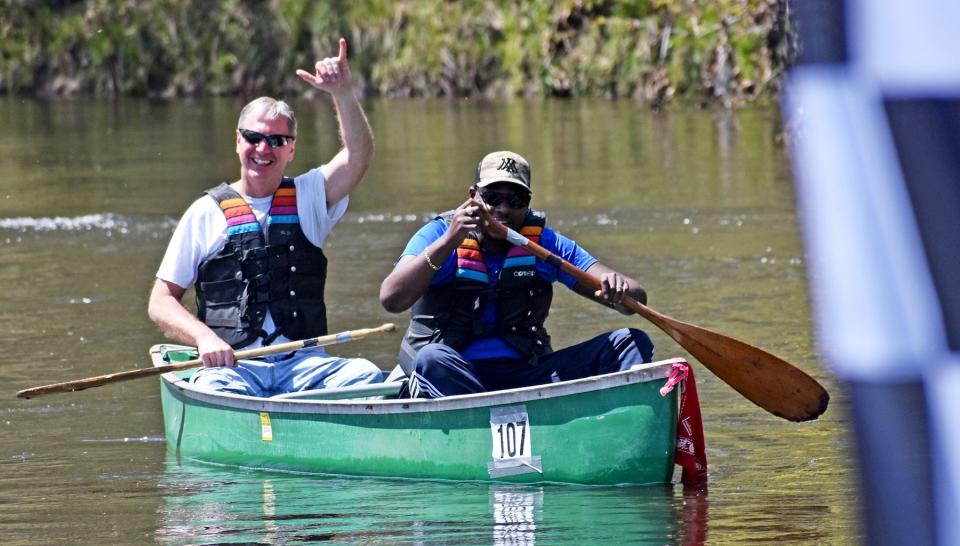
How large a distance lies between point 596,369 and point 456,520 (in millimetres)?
817

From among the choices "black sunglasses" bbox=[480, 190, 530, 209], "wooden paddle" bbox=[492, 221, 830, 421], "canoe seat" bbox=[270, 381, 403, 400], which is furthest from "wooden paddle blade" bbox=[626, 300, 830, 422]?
"canoe seat" bbox=[270, 381, 403, 400]

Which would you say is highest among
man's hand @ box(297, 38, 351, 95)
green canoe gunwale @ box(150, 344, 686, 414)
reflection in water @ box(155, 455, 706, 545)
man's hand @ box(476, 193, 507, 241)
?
man's hand @ box(297, 38, 351, 95)

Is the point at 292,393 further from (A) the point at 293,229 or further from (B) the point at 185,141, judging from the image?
(B) the point at 185,141

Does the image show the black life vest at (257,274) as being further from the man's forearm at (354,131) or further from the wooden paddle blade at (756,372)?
the wooden paddle blade at (756,372)

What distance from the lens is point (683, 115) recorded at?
31.5 m

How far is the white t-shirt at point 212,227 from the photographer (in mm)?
6355

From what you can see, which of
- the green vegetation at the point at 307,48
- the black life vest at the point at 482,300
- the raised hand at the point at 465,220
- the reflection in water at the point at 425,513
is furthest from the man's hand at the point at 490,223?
the green vegetation at the point at 307,48

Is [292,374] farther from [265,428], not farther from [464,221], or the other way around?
[464,221]

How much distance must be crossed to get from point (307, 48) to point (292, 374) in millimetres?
40856

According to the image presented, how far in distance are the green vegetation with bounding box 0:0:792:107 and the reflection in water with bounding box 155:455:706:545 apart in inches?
1139

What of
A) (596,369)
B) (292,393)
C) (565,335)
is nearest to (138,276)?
(565,335)

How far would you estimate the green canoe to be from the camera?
→ 17.7 ft

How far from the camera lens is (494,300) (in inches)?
229

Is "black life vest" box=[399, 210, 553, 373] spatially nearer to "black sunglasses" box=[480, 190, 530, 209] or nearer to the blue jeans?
"black sunglasses" box=[480, 190, 530, 209]
